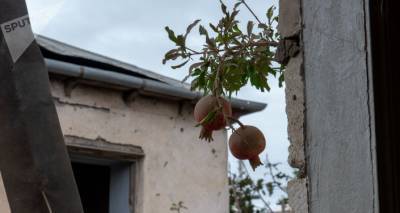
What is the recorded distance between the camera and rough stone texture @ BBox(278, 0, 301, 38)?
245 centimetres

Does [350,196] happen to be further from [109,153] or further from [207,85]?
[109,153]

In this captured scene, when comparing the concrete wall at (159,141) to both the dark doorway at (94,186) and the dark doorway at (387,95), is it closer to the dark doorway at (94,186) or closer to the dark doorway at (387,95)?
the dark doorway at (94,186)

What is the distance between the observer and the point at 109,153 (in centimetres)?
792

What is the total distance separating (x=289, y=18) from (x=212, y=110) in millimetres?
362

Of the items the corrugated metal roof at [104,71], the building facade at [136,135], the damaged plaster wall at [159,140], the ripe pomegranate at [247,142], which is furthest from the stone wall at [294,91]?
the damaged plaster wall at [159,140]

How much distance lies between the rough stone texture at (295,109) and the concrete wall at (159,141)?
17.5ft

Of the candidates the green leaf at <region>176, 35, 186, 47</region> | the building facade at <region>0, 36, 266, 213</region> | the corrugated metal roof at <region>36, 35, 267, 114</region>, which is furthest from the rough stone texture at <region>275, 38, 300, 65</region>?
the building facade at <region>0, 36, 266, 213</region>

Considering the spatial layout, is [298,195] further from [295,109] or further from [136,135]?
[136,135]

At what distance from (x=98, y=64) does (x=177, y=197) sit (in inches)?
63.1

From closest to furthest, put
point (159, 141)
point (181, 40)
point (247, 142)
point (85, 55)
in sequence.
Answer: point (247, 142) < point (181, 40) < point (85, 55) < point (159, 141)

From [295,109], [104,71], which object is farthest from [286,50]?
[104,71]

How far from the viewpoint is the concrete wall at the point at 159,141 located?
7.80m

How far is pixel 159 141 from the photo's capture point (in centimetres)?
838

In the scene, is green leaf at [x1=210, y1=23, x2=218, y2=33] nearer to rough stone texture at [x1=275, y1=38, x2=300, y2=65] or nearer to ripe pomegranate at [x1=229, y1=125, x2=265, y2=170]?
rough stone texture at [x1=275, y1=38, x2=300, y2=65]
